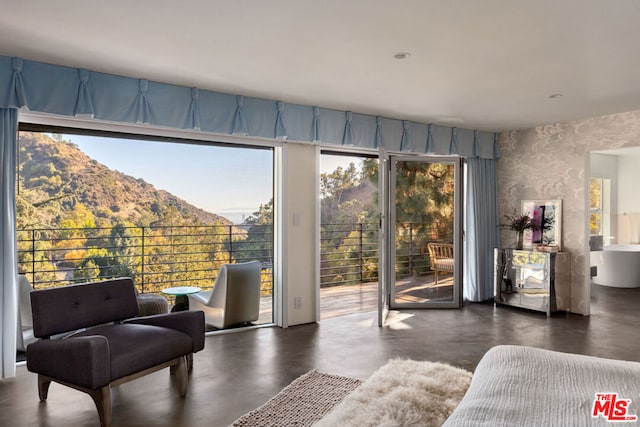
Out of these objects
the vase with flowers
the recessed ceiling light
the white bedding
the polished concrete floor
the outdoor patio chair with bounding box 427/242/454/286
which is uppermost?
Result: the recessed ceiling light

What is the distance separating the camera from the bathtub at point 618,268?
7.60 m

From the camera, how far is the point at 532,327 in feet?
16.2

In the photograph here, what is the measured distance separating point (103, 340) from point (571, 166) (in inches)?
219

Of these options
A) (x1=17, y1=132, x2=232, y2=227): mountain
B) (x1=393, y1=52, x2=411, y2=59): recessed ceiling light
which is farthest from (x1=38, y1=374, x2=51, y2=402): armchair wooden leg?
(x1=393, y1=52, x2=411, y2=59): recessed ceiling light

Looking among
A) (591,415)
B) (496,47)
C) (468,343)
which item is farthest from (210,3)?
(468,343)

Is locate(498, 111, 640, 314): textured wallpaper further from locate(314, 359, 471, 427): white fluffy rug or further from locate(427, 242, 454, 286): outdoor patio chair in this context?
locate(314, 359, 471, 427): white fluffy rug

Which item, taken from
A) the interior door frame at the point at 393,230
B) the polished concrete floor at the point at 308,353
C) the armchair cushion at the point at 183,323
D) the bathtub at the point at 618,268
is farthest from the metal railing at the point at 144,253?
the bathtub at the point at 618,268

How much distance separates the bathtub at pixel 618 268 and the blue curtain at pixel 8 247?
830 cm

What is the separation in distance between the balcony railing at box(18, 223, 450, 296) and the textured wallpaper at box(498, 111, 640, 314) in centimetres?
148

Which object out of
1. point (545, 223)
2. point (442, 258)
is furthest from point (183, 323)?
point (545, 223)

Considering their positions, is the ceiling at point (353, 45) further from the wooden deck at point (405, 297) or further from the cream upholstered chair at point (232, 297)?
the wooden deck at point (405, 297)

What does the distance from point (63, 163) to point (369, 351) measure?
14.5 feet

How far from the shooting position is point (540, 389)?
1.73 metres

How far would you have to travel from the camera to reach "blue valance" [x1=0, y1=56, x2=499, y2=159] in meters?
3.46
